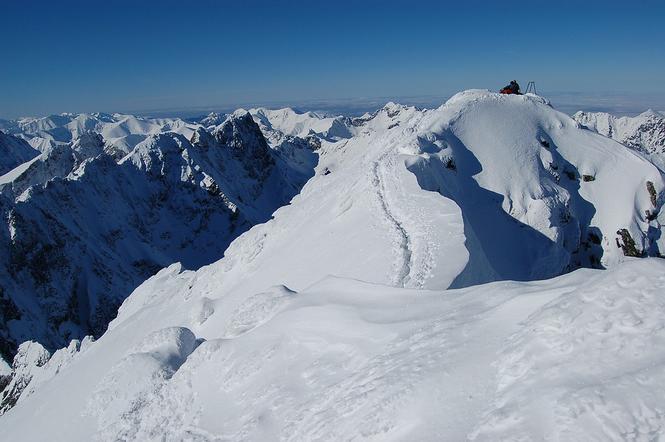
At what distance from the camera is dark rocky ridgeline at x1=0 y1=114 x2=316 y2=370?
7969 cm

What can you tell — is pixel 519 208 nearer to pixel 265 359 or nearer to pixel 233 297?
pixel 233 297

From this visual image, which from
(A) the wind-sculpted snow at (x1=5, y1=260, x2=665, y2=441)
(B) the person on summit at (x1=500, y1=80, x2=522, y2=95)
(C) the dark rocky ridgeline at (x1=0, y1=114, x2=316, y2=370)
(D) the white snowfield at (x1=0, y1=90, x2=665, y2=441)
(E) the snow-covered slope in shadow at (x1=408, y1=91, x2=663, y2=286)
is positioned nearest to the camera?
(A) the wind-sculpted snow at (x1=5, y1=260, x2=665, y2=441)

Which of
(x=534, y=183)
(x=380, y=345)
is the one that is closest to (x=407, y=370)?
(x=380, y=345)

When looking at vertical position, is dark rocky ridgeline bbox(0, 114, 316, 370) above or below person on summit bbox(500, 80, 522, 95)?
below

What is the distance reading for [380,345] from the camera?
33.5ft

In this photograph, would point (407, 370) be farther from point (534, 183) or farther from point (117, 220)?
point (117, 220)

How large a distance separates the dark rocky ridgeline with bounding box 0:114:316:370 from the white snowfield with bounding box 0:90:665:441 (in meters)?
46.4

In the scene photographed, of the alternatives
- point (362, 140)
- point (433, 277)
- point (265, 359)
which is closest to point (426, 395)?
point (265, 359)

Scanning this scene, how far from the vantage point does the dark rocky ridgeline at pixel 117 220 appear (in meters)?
79.7

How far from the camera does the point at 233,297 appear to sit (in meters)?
25.0

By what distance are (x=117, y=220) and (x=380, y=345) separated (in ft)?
388

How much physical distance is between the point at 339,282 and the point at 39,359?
38.8 meters

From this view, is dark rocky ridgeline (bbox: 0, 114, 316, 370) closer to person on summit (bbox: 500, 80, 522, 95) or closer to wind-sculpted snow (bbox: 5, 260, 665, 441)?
wind-sculpted snow (bbox: 5, 260, 665, 441)

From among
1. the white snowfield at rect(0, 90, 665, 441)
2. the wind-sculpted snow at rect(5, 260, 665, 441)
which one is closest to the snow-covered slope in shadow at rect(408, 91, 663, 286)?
the white snowfield at rect(0, 90, 665, 441)
